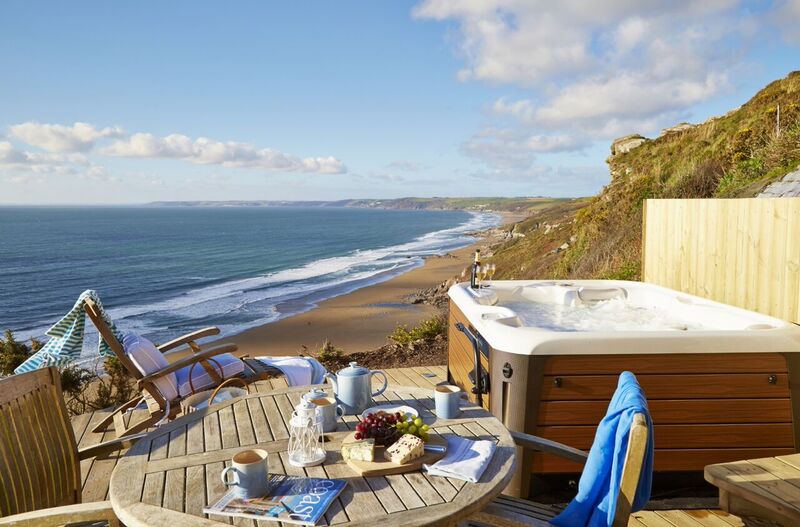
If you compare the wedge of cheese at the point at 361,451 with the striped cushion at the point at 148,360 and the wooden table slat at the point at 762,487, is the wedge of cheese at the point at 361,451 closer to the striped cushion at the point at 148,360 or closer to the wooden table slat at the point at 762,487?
the wooden table slat at the point at 762,487

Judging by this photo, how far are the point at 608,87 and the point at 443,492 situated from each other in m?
17.0

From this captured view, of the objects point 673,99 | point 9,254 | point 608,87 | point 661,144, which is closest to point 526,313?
point 661,144

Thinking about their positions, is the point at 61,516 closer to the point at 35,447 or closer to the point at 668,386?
the point at 35,447

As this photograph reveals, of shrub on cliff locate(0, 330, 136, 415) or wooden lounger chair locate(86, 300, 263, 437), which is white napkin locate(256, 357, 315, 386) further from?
shrub on cliff locate(0, 330, 136, 415)

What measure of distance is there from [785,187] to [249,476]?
642cm

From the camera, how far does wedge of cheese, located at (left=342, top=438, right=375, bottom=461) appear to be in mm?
1573

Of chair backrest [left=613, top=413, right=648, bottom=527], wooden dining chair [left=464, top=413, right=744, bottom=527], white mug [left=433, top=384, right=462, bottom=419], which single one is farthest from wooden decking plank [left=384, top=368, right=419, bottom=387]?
chair backrest [left=613, top=413, right=648, bottom=527]

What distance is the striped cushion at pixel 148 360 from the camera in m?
3.36

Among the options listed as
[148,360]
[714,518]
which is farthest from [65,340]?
[714,518]

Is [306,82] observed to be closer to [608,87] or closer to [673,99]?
[608,87]

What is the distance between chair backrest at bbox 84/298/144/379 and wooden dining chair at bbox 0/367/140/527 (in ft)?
4.32

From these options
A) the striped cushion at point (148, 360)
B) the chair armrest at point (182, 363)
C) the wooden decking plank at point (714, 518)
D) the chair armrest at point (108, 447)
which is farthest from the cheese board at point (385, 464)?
the striped cushion at point (148, 360)

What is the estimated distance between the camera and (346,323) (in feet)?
38.5

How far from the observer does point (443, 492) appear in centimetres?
141
